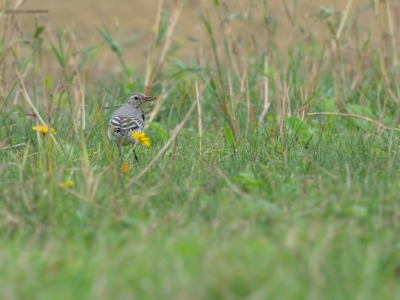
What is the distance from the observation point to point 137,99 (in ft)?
21.9

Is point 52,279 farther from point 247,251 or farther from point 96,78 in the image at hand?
point 96,78

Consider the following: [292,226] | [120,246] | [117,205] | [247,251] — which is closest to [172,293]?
[247,251]

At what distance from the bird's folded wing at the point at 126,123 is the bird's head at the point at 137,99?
0.44 metres

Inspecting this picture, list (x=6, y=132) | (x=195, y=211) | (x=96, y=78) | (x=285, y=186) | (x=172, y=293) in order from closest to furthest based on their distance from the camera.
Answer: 1. (x=172, y=293)
2. (x=195, y=211)
3. (x=285, y=186)
4. (x=6, y=132)
5. (x=96, y=78)

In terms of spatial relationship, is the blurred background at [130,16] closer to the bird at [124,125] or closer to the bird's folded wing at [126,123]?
the bird at [124,125]

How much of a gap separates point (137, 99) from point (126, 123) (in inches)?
31.0

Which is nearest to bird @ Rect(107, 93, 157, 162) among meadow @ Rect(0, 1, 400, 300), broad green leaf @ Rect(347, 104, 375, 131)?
meadow @ Rect(0, 1, 400, 300)

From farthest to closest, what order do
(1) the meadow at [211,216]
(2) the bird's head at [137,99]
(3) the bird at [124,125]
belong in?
1. (2) the bird's head at [137,99]
2. (3) the bird at [124,125]
3. (1) the meadow at [211,216]

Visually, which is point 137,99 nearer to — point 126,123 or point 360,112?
point 126,123

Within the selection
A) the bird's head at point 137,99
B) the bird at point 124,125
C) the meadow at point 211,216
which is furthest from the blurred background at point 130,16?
the meadow at point 211,216

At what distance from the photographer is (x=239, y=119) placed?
634 centimetres

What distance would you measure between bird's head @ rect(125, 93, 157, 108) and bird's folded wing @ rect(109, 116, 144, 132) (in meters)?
0.44

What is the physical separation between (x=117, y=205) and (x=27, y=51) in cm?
976

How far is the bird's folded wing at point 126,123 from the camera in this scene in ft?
19.4
